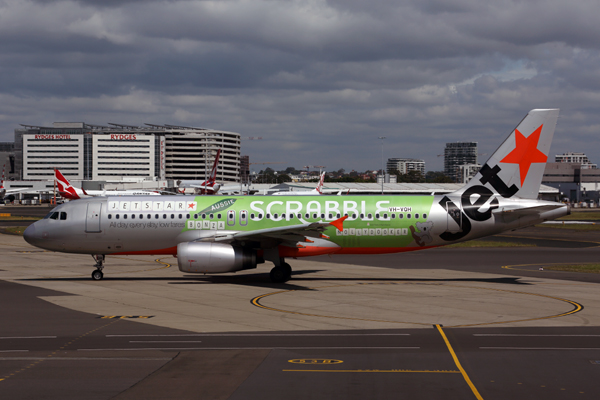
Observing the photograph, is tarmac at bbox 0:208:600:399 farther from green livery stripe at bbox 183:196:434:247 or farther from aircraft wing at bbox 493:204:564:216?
aircraft wing at bbox 493:204:564:216

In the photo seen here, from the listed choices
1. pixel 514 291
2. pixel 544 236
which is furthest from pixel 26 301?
pixel 544 236

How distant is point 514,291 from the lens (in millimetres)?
29688

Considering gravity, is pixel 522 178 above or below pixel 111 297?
above

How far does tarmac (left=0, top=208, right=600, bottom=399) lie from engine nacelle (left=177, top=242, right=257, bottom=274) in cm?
121

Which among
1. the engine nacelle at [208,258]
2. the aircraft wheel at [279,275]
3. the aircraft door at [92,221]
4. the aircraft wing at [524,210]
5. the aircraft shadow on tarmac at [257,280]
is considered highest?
the aircraft wing at [524,210]

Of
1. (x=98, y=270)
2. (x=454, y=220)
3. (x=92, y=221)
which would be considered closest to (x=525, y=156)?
(x=454, y=220)

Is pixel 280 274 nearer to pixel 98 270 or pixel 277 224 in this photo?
pixel 277 224

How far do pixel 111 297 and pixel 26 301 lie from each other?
368 centimetres

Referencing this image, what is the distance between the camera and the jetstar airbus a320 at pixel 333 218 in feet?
109

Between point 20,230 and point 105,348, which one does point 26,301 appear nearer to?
point 105,348

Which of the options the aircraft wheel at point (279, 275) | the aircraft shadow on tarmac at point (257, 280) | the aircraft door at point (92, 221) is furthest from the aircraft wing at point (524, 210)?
the aircraft door at point (92, 221)

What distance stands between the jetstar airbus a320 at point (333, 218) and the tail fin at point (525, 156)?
6 centimetres

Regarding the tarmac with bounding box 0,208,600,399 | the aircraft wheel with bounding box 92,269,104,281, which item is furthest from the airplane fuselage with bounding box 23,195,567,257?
the tarmac with bounding box 0,208,600,399

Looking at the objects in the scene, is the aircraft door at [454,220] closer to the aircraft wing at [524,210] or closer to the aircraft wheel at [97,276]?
the aircraft wing at [524,210]
